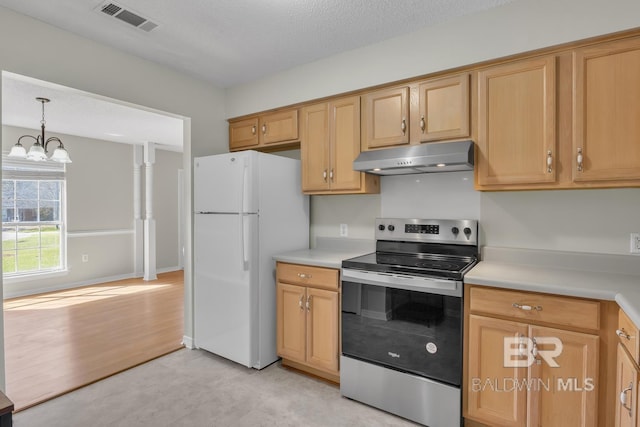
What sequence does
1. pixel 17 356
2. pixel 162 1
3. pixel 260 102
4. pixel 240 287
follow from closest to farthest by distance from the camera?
1. pixel 162 1
2. pixel 240 287
3. pixel 17 356
4. pixel 260 102

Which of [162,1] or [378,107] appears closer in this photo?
[162,1]

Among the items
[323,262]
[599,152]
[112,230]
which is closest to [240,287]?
[323,262]

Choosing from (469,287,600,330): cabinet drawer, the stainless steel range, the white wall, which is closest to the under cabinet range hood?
the white wall

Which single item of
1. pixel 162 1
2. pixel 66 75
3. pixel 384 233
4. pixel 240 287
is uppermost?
pixel 162 1

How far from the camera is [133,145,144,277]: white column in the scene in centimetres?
631

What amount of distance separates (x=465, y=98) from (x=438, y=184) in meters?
0.65

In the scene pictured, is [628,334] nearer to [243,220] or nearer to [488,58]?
[488,58]

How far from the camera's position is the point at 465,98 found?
2.21 metres

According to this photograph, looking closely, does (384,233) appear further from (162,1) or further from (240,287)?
(162,1)

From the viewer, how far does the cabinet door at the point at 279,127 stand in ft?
9.96

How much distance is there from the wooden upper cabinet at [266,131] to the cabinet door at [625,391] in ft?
8.35

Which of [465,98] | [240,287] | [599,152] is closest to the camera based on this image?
[599,152]

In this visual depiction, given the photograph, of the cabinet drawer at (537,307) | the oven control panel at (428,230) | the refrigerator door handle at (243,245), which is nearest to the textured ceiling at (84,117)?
the refrigerator door handle at (243,245)

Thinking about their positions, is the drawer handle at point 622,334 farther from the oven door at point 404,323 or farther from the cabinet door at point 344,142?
the cabinet door at point 344,142
